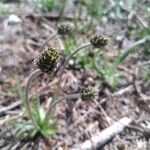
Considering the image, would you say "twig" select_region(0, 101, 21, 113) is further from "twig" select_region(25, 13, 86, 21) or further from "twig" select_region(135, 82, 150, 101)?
"twig" select_region(25, 13, 86, 21)

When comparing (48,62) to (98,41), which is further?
(98,41)

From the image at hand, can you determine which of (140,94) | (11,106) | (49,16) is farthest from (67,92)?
(49,16)

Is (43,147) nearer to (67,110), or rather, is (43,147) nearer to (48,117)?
→ (48,117)

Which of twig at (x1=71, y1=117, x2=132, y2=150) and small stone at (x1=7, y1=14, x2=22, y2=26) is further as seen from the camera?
small stone at (x1=7, y1=14, x2=22, y2=26)

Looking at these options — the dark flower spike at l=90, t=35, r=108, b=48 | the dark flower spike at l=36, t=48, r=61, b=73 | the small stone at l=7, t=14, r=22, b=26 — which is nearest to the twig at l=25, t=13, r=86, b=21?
the small stone at l=7, t=14, r=22, b=26

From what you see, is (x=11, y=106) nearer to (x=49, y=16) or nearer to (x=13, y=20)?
(x=13, y=20)

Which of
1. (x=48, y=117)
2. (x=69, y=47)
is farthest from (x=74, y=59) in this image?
(x=48, y=117)
